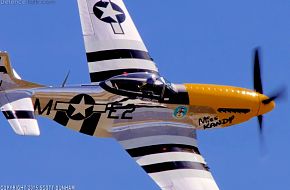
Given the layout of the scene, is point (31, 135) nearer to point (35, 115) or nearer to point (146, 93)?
point (35, 115)

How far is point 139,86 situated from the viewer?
1292 inches

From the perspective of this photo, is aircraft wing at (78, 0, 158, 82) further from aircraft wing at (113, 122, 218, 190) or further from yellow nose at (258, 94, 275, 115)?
yellow nose at (258, 94, 275, 115)

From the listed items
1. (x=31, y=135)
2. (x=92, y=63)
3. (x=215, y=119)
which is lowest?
(x=31, y=135)

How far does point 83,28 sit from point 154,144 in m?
5.32

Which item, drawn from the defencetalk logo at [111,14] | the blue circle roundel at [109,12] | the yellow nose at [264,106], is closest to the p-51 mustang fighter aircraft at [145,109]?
the yellow nose at [264,106]

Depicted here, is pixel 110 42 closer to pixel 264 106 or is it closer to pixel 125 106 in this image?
pixel 125 106

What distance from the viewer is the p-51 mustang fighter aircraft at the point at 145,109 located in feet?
103

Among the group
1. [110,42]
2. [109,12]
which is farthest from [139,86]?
[109,12]

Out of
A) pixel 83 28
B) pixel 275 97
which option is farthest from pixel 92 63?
pixel 275 97

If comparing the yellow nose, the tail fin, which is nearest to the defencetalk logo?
the tail fin

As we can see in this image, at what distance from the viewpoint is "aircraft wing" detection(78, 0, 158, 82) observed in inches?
1359

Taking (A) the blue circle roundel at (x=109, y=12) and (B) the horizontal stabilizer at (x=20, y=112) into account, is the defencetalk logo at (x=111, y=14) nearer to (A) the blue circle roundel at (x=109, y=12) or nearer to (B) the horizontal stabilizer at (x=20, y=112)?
(A) the blue circle roundel at (x=109, y=12)

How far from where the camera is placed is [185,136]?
32938 mm

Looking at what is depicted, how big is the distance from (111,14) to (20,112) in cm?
632
